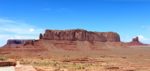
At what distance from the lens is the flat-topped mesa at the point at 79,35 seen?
494 ft

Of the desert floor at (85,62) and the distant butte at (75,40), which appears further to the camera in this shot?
the distant butte at (75,40)

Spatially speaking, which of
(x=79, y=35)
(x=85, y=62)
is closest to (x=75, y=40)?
(x=79, y=35)

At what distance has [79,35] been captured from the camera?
6009 inches

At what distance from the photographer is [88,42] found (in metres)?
150

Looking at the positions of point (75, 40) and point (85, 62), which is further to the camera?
point (75, 40)

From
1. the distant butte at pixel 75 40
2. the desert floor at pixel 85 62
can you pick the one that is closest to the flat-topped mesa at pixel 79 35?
the distant butte at pixel 75 40

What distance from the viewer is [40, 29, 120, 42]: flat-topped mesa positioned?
150625 mm

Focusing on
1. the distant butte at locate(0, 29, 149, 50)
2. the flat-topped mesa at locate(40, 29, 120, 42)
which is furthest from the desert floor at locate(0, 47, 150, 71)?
the flat-topped mesa at locate(40, 29, 120, 42)

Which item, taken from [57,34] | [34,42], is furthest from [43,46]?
[57,34]

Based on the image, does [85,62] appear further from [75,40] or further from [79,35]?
[79,35]

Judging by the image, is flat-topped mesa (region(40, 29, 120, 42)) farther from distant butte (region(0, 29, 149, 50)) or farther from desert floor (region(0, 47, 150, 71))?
desert floor (region(0, 47, 150, 71))

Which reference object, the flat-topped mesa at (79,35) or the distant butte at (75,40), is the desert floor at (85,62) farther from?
the flat-topped mesa at (79,35)

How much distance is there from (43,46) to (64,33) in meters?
18.9

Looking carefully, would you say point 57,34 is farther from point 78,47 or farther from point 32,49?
point 32,49
